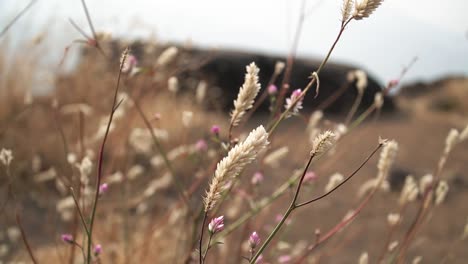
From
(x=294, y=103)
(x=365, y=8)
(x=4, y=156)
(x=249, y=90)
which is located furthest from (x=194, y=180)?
(x=365, y=8)

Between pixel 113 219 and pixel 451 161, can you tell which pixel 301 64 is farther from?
pixel 113 219

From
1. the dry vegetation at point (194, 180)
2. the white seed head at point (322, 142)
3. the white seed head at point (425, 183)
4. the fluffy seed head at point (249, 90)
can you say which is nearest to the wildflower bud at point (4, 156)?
the dry vegetation at point (194, 180)

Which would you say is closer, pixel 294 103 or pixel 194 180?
pixel 294 103

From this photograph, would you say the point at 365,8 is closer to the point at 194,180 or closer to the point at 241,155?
the point at 241,155

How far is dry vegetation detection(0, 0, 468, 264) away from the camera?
1.27 m

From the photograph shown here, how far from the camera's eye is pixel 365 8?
68 centimetres

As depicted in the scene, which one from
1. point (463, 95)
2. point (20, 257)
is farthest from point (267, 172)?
point (463, 95)

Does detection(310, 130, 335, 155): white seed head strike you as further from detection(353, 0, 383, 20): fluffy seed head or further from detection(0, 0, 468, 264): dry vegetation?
detection(353, 0, 383, 20): fluffy seed head

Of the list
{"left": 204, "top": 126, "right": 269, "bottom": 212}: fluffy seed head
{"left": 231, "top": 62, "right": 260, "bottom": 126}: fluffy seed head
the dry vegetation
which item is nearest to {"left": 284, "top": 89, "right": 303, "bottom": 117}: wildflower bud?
the dry vegetation

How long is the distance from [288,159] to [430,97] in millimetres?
7691

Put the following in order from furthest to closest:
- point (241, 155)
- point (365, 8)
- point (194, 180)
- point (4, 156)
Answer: point (194, 180) → point (4, 156) → point (365, 8) → point (241, 155)

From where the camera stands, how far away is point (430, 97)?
471 inches

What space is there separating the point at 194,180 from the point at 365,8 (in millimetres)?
1445

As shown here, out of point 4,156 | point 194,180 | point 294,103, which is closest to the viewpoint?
point 294,103
